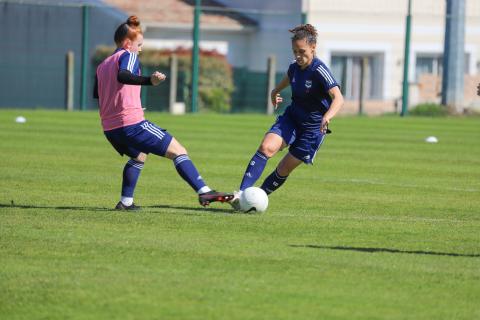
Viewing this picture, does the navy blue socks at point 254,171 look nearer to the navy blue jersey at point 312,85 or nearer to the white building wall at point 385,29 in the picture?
the navy blue jersey at point 312,85

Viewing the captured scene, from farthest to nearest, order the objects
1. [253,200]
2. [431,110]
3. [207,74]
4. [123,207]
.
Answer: [207,74], [431,110], [123,207], [253,200]

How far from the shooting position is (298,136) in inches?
436

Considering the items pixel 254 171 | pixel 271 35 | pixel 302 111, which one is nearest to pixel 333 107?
pixel 302 111

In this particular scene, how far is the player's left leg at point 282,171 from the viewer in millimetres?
11188

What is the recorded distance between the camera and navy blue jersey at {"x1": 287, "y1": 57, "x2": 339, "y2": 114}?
1080 cm

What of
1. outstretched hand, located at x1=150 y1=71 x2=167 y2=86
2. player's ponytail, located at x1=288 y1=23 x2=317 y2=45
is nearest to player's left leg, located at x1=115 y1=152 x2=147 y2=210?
outstretched hand, located at x1=150 y1=71 x2=167 y2=86

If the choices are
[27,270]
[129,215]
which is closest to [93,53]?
[129,215]

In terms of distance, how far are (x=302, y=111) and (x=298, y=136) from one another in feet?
0.81

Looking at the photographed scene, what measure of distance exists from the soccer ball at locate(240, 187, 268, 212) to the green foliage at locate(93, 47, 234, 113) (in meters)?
24.8

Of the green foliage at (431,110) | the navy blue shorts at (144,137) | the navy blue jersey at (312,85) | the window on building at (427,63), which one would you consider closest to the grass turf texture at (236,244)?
the navy blue shorts at (144,137)

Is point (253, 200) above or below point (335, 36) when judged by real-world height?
below

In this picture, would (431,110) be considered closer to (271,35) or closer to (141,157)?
(271,35)

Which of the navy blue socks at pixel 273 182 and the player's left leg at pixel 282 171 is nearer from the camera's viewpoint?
the player's left leg at pixel 282 171

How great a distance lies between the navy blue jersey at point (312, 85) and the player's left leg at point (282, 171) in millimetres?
530
